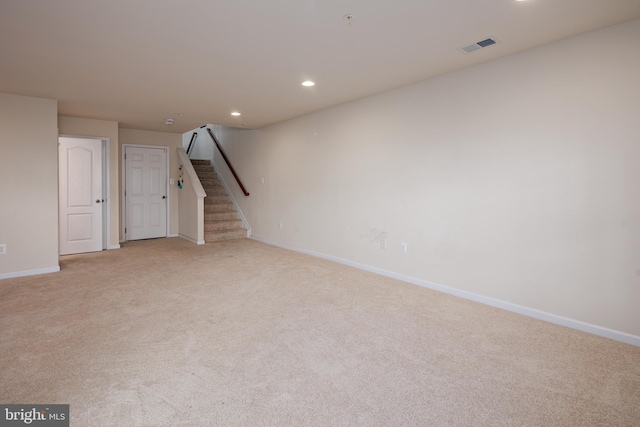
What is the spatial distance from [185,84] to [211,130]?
518 centimetres

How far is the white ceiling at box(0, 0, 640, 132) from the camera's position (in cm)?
237

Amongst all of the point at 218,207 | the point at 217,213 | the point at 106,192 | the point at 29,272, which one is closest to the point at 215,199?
the point at 218,207

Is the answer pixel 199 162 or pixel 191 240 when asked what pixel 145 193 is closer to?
pixel 191 240

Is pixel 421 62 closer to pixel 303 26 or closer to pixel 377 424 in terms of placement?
pixel 303 26

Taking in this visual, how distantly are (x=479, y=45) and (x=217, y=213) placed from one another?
6.21 meters

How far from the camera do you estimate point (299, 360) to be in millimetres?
2402

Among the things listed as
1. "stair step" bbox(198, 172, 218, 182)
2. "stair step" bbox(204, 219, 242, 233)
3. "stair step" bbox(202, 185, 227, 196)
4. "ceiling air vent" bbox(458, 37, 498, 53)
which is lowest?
"stair step" bbox(204, 219, 242, 233)

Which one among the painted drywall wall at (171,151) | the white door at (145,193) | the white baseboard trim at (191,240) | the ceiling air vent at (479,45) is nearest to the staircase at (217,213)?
the white baseboard trim at (191,240)

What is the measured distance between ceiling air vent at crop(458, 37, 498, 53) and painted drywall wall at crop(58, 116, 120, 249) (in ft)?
19.7

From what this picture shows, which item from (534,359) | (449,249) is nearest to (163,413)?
(534,359)

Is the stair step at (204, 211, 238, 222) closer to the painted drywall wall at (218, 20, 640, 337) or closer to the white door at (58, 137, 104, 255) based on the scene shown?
the white door at (58, 137, 104, 255)

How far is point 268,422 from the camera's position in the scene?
5.79 ft

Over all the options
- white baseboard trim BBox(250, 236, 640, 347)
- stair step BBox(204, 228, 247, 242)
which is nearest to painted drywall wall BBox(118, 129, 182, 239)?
stair step BBox(204, 228, 247, 242)

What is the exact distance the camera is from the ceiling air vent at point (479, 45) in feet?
9.54
